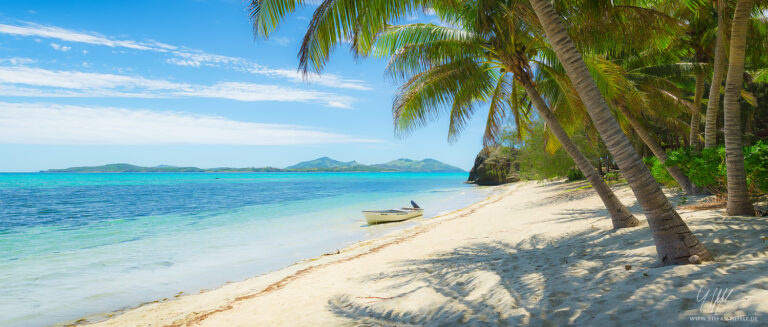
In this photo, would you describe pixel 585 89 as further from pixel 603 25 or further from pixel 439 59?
pixel 439 59

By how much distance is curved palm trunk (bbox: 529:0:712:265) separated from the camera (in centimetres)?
427

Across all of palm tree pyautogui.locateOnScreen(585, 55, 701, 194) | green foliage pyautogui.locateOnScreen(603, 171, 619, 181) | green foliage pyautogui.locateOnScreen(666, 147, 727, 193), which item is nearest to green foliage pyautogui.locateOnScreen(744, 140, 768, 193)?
green foliage pyautogui.locateOnScreen(666, 147, 727, 193)

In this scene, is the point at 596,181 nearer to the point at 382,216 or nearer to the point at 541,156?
the point at 382,216

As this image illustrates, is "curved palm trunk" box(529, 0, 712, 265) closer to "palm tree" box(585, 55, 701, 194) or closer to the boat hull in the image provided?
"palm tree" box(585, 55, 701, 194)

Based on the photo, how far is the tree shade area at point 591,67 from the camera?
15.1 ft

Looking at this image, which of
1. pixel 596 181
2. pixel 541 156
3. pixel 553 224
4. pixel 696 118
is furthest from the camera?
pixel 541 156

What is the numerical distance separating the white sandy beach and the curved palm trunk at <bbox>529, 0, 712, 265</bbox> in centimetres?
31

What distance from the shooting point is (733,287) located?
326cm

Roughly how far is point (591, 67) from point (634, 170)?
15.7ft

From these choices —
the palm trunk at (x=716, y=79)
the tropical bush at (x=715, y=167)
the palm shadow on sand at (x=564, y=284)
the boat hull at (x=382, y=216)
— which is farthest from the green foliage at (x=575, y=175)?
the palm shadow on sand at (x=564, y=284)

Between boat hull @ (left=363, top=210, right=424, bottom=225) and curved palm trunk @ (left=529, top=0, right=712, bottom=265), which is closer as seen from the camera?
curved palm trunk @ (left=529, top=0, right=712, bottom=265)

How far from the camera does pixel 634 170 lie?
446cm

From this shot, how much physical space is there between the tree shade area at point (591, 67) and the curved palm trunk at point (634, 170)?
1 centimetres

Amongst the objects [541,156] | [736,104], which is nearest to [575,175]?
[541,156]
